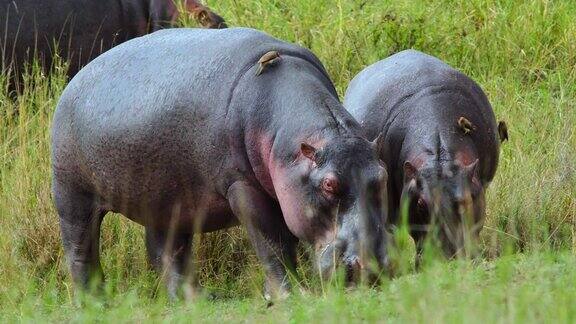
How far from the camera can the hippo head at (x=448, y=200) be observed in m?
6.07

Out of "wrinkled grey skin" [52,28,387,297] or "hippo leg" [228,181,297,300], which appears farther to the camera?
"hippo leg" [228,181,297,300]

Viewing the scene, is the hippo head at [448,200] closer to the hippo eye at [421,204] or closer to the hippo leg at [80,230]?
the hippo eye at [421,204]

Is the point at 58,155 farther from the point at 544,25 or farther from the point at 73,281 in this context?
the point at 544,25

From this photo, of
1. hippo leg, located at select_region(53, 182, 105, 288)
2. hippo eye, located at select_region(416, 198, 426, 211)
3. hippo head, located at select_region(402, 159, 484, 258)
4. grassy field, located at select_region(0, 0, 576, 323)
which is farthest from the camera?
hippo leg, located at select_region(53, 182, 105, 288)

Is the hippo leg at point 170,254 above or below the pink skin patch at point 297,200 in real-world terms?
below

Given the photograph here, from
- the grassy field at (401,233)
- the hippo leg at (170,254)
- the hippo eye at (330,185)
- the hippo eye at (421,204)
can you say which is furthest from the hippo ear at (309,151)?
the hippo leg at (170,254)

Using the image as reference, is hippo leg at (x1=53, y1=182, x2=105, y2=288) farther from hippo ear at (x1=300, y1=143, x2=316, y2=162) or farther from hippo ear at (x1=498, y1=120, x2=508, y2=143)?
hippo ear at (x1=498, y1=120, x2=508, y2=143)

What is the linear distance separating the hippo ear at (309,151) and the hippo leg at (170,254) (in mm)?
1258

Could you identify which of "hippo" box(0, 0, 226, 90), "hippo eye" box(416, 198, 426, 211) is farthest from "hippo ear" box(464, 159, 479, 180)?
"hippo" box(0, 0, 226, 90)

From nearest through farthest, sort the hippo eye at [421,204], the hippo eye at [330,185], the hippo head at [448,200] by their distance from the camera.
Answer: the hippo eye at [330,185]
the hippo head at [448,200]
the hippo eye at [421,204]

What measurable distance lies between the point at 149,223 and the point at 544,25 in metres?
4.19

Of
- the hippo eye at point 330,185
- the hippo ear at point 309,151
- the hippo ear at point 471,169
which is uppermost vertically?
the hippo ear at point 309,151

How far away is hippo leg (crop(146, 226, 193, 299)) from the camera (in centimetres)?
679

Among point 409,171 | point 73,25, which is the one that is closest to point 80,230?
point 409,171
